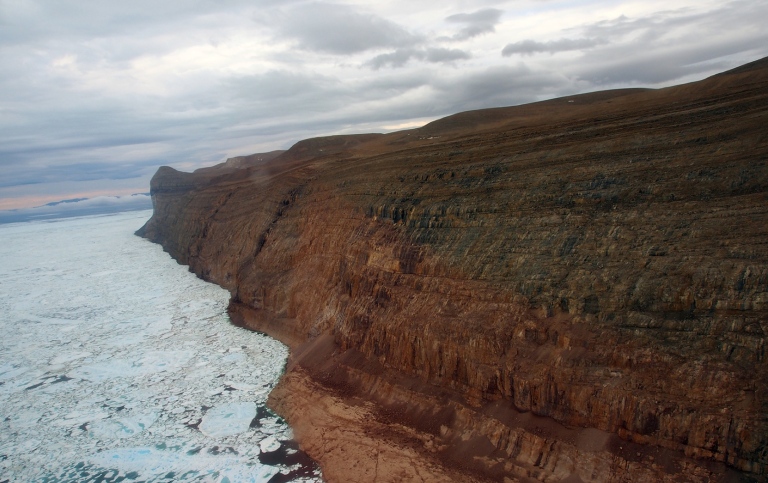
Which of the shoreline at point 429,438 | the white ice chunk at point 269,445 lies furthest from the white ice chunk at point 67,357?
the white ice chunk at point 269,445

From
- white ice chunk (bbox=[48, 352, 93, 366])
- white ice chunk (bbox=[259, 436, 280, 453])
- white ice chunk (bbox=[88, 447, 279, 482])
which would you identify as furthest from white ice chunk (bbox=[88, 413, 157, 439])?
white ice chunk (bbox=[48, 352, 93, 366])

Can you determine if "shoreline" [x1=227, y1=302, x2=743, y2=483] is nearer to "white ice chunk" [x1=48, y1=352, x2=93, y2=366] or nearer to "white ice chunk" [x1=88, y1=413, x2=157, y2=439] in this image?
"white ice chunk" [x1=88, y1=413, x2=157, y2=439]

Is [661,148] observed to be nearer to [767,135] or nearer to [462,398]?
[767,135]

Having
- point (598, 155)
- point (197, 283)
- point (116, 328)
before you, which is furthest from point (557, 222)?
point (197, 283)

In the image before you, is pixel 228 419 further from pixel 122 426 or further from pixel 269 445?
pixel 122 426

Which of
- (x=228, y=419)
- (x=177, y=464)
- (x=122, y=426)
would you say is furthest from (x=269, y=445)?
(x=122, y=426)
